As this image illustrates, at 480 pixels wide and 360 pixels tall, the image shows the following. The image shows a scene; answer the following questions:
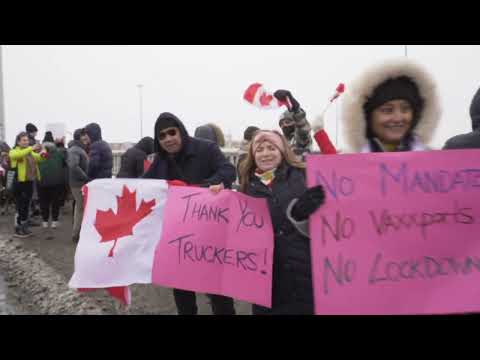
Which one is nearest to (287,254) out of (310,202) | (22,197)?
(310,202)

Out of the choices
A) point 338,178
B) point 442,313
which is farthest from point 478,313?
point 338,178

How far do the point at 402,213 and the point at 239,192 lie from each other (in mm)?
854

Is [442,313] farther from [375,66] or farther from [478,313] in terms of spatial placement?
[375,66]

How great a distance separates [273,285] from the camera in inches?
84.6

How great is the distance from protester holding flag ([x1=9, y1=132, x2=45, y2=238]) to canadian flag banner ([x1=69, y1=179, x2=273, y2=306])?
4320 millimetres

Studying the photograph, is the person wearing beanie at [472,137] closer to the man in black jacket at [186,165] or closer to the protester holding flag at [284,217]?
the protester holding flag at [284,217]

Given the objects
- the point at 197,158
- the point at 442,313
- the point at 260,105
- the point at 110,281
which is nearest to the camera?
the point at 442,313

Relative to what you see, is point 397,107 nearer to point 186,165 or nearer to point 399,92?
point 399,92

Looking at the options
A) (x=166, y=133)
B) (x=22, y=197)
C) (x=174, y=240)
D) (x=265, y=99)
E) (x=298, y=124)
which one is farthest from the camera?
(x=22, y=197)

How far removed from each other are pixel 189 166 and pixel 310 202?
1.21 meters

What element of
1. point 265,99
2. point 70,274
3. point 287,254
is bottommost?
point 70,274

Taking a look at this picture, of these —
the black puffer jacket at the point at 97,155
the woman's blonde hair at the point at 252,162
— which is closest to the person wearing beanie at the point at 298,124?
the woman's blonde hair at the point at 252,162

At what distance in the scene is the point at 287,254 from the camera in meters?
2.09

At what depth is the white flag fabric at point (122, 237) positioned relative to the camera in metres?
2.60
